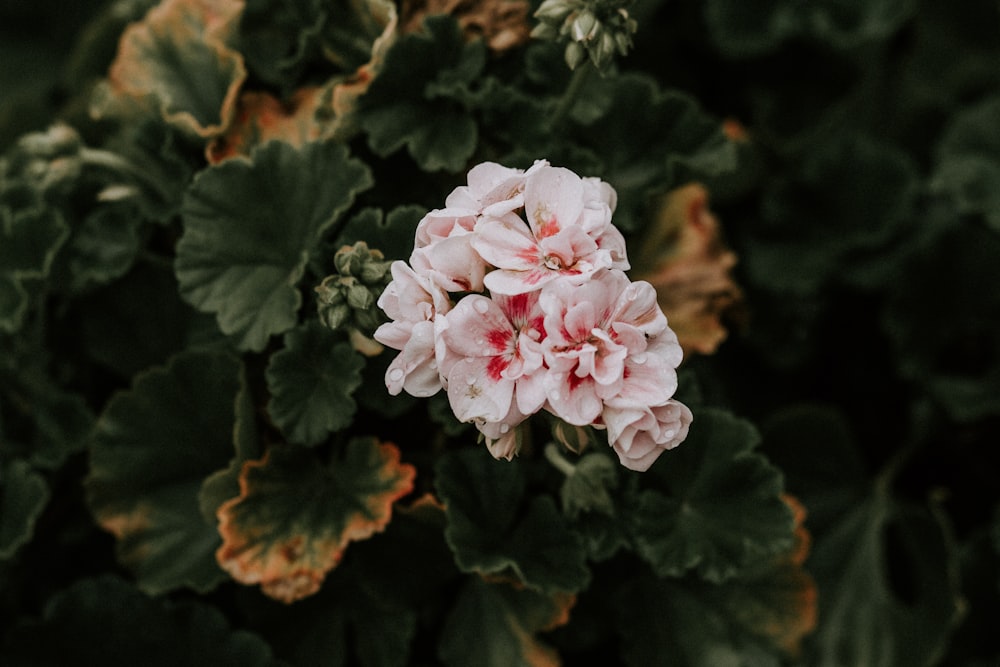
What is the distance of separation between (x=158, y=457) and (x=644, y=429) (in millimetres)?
807

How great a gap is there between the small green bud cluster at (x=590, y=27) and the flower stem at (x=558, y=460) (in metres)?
0.48

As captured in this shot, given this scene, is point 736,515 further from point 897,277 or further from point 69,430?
point 69,430

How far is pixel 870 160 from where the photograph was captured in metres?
1.97

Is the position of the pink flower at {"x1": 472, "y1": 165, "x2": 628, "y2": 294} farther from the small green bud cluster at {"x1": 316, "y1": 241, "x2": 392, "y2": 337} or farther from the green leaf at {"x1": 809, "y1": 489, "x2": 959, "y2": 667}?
the green leaf at {"x1": 809, "y1": 489, "x2": 959, "y2": 667}

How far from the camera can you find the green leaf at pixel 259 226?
1309 mm

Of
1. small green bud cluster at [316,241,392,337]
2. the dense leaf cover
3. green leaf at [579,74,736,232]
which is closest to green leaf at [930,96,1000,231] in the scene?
the dense leaf cover

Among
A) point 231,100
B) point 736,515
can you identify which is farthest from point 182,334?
point 736,515

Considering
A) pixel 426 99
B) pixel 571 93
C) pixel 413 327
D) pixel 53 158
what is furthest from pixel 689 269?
pixel 53 158

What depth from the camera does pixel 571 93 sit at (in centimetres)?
136

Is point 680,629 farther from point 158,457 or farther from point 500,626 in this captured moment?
point 158,457

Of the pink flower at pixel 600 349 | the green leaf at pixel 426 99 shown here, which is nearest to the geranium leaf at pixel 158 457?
the green leaf at pixel 426 99

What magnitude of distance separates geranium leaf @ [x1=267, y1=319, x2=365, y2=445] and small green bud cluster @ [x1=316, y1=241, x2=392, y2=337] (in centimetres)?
12

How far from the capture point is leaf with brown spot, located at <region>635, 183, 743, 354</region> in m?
1.58

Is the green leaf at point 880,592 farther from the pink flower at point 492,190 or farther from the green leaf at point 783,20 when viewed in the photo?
the pink flower at point 492,190
